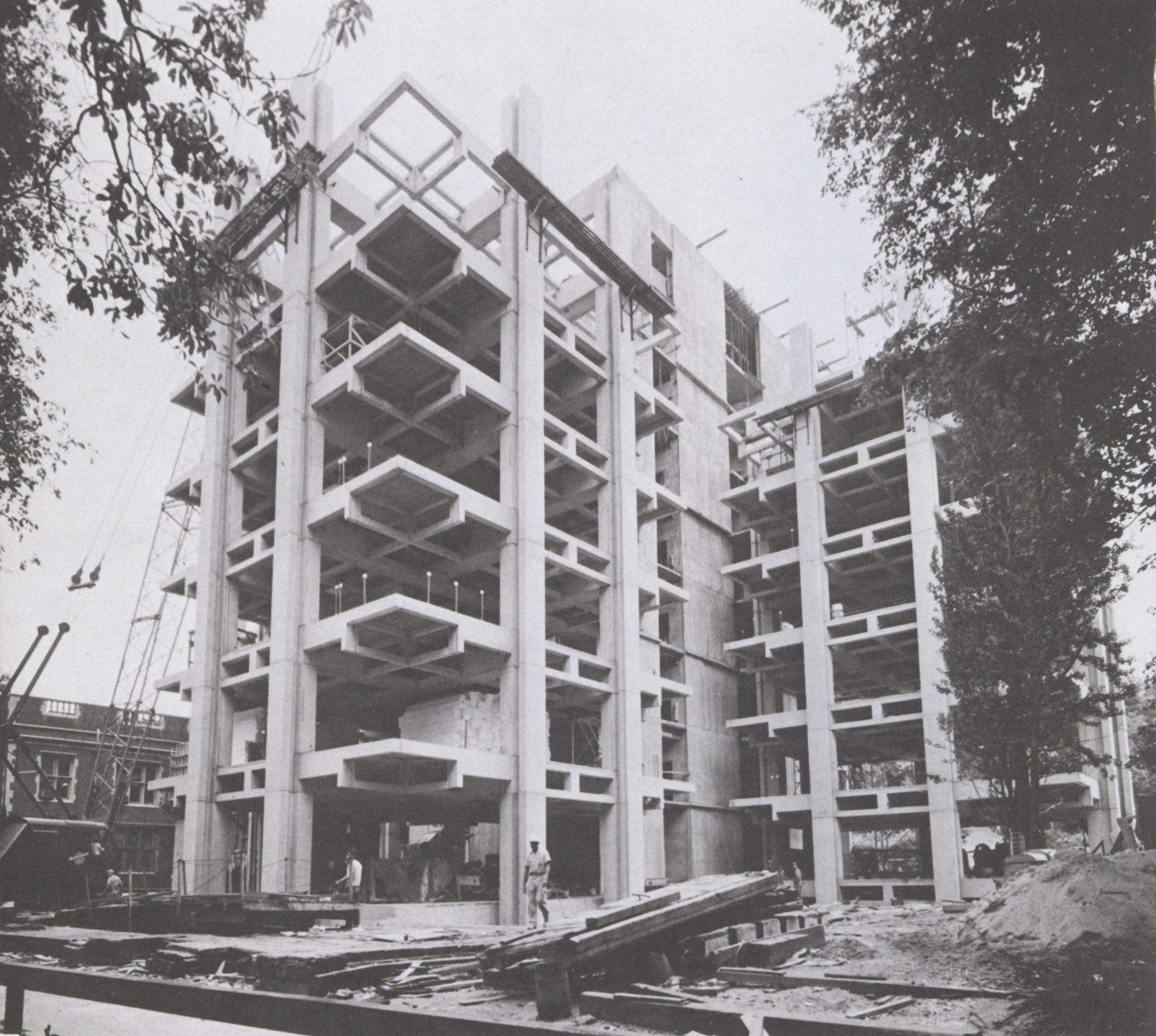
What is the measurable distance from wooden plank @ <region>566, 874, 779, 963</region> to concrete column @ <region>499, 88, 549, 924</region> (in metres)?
18.9

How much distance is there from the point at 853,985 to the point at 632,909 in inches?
113

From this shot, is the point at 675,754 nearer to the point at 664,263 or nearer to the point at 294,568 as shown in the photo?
the point at 294,568

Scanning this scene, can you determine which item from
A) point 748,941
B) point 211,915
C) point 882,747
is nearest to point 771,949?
point 748,941

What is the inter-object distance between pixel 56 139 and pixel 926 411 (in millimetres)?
12530

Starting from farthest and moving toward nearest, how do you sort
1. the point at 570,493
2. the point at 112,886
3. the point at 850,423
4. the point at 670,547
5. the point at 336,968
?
the point at 850,423
the point at 670,547
the point at 570,493
the point at 112,886
the point at 336,968

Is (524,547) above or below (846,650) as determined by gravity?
above

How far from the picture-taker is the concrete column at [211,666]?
35.8 meters

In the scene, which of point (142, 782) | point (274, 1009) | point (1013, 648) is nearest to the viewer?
point (274, 1009)

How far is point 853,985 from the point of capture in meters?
12.6

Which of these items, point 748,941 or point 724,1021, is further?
point 748,941

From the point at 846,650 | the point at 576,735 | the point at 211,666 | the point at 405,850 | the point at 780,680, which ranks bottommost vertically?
the point at 405,850

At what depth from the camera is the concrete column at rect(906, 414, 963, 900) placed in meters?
43.3

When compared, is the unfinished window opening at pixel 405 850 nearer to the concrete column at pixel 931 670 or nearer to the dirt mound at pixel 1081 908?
the concrete column at pixel 931 670

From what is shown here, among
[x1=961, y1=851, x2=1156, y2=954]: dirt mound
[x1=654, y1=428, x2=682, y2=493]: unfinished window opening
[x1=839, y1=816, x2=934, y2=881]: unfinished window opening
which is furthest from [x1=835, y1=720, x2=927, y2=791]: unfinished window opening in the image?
[x1=961, y1=851, x2=1156, y2=954]: dirt mound
